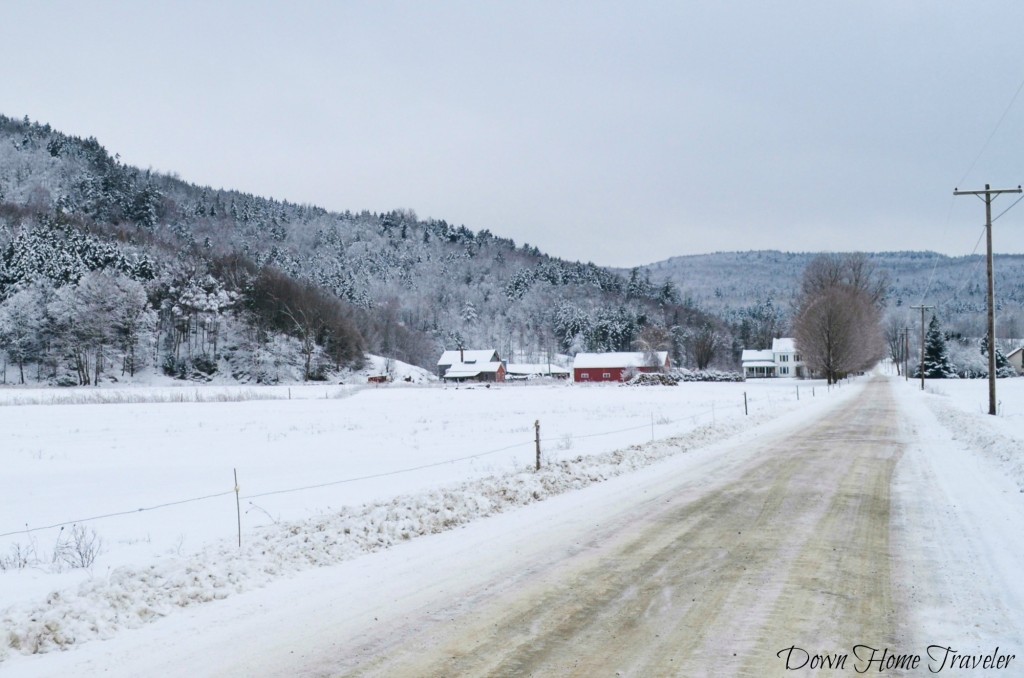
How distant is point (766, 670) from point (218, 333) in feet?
344

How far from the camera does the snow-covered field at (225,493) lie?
24.3 feet

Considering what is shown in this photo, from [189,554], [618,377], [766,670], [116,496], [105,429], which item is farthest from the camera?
[618,377]

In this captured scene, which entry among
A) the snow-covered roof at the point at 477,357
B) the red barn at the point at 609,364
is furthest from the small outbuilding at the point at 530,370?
the red barn at the point at 609,364

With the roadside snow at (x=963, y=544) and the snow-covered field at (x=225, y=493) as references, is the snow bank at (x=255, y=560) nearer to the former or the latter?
the snow-covered field at (x=225, y=493)

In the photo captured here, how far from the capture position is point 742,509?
10.9m

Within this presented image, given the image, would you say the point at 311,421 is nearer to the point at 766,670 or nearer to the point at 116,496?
the point at 116,496

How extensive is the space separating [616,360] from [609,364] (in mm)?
1336

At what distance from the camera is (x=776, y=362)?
130375mm

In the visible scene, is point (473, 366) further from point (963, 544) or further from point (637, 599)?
point (637, 599)

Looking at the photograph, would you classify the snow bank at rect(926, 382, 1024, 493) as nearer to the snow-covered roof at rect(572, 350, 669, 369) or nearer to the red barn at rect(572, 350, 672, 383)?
the red barn at rect(572, 350, 672, 383)

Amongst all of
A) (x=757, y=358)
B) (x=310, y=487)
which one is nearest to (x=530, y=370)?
(x=757, y=358)

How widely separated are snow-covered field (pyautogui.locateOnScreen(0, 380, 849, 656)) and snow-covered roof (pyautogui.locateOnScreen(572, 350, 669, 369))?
7332cm

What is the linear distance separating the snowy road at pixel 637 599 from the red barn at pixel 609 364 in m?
93.6

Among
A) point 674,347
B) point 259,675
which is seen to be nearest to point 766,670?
point 259,675
